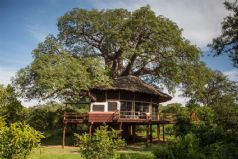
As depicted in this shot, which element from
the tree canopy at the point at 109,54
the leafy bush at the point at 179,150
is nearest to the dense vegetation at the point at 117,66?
the tree canopy at the point at 109,54

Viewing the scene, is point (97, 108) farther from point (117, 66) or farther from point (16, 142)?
point (16, 142)

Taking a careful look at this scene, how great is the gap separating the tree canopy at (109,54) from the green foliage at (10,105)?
4.02 feet

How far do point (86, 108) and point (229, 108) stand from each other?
34.0 m

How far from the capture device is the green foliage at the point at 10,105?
108 feet

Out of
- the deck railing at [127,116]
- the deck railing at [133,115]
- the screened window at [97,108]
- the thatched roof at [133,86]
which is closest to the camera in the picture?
the deck railing at [127,116]

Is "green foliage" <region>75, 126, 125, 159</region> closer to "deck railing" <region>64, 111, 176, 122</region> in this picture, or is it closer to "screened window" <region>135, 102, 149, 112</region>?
"deck railing" <region>64, 111, 176, 122</region>

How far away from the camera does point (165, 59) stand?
40062mm

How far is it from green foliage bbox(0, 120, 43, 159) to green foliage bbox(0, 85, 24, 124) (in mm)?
16575

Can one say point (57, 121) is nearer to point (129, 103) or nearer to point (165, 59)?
point (129, 103)

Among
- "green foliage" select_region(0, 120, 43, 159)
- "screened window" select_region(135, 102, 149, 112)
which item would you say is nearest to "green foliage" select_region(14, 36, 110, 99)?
"screened window" select_region(135, 102, 149, 112)

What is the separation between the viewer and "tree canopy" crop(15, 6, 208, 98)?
110 ft

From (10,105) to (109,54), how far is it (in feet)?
44.2

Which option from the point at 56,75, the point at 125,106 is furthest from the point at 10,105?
the point at 125,106

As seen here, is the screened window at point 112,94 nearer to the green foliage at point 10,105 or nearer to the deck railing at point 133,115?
the deck railing at point 133,115
